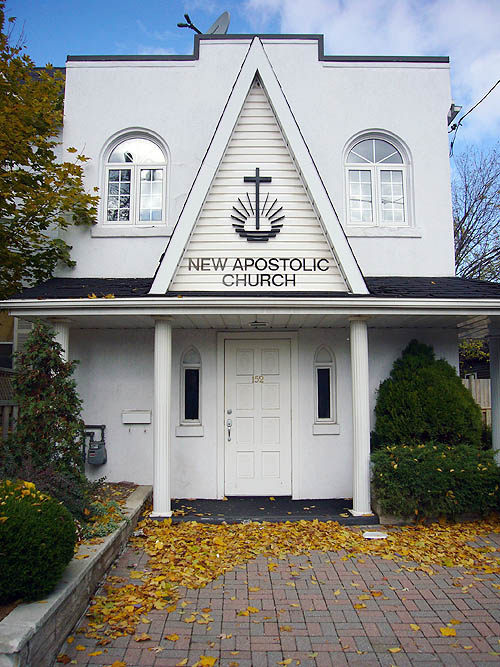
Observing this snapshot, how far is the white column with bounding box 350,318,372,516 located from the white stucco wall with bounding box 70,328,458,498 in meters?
1.05

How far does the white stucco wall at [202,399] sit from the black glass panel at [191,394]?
0.12 metres

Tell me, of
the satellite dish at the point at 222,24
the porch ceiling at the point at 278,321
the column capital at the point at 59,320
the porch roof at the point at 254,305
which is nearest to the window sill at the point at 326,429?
the porch ceiling at the point at 278,321

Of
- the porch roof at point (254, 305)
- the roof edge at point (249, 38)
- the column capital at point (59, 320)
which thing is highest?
the roof edge at point (249, 38)

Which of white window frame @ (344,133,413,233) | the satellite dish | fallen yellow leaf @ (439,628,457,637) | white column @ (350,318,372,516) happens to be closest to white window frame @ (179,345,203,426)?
white column @ (350,318,372,516)

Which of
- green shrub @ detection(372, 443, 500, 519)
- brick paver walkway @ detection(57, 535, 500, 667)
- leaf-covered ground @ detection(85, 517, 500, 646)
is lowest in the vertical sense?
brick paver walkway @ detection(57, 535, 500, 667)

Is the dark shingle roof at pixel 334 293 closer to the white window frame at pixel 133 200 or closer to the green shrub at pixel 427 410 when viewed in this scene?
the white window frame at pixel 133 200

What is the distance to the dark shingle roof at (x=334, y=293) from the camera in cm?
732

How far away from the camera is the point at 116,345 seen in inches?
340

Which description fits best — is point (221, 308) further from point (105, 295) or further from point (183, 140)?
point (183, 140)

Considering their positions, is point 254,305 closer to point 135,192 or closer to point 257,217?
point 257,217

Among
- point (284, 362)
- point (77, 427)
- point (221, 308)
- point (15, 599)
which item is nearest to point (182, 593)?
point (15, 599)

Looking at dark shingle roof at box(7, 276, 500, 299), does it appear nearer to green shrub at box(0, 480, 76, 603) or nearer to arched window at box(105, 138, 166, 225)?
arched window at box(105, 138, 166, 225)

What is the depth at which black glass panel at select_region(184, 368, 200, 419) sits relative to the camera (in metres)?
8.57

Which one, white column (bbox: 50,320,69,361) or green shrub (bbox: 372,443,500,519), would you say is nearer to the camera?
green shrub (bbox: 372,443,500,519)
